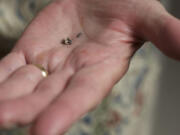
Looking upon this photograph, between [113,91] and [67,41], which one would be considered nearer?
[67,41]

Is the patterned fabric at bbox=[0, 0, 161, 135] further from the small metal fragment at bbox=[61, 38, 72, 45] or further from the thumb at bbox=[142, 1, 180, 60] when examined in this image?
the thumb at bbox=[142, 1, 180, 60]

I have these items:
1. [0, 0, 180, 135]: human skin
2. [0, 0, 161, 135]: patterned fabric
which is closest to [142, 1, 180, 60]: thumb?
[0, 0, 180, 135]: human skin

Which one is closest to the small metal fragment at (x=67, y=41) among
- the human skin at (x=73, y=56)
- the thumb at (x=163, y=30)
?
the human skin at (x=73, y=56)

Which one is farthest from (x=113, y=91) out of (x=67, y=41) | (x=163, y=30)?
(x=163, y=30)

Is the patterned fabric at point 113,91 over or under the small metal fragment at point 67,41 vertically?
under

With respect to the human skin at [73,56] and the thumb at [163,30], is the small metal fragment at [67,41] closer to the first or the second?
the human skin at [73,56]

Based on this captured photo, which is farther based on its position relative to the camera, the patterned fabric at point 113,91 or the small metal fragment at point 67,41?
the patterned fabric at point 113,91

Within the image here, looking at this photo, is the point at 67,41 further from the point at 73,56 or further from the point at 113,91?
the point at 113,91
